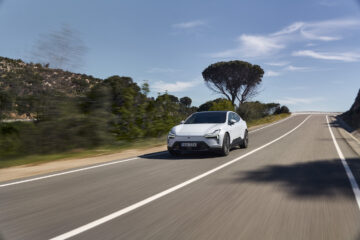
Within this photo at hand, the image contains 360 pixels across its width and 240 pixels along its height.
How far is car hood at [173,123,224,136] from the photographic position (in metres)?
10.9

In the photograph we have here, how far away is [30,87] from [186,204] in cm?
956

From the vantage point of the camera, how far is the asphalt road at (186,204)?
153 inches

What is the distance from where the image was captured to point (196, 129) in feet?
→ 36.5

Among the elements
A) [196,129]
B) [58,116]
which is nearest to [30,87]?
[58,116]

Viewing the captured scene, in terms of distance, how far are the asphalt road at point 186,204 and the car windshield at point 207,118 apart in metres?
3.73

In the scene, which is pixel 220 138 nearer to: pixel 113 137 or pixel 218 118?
pixel 218 118

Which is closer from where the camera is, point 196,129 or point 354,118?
point 196,129

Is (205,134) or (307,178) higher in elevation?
(205,134)

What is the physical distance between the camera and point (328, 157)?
34.8 feet

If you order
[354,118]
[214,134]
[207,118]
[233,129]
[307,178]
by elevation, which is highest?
[207,118]

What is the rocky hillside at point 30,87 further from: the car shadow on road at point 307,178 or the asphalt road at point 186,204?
the car shadow on road at point 307,178

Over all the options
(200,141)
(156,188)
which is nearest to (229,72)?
(200,141)

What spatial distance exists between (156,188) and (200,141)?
4627 millimetres

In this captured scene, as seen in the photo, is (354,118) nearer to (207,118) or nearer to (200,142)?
(207,118)
